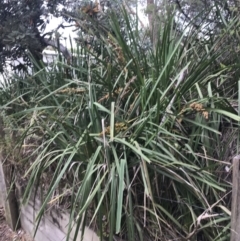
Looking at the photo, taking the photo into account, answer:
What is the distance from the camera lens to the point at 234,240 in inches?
59.5

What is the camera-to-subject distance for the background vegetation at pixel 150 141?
6.13 ft

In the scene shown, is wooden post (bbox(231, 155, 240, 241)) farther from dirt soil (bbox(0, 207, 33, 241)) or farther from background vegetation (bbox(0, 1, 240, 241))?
dirt soil (bbox(0, 207, 33, 241))

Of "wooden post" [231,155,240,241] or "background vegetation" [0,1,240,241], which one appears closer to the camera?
"wooden post" [231,155,240,241]

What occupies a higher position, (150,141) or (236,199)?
(150,141)

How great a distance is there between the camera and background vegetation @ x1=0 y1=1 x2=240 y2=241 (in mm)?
1868

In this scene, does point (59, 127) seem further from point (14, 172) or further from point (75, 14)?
point (75, 14)

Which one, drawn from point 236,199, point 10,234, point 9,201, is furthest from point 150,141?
point 10,234

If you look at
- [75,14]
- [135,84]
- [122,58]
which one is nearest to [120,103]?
[135,84]

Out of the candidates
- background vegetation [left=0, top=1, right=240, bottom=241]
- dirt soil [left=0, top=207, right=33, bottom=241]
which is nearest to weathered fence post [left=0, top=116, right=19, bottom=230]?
dirt soil [left=0, top=207, right=33, bottom=241]

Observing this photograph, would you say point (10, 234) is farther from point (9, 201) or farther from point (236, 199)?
point (236, 199)

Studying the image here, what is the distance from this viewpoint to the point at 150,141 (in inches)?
77.2

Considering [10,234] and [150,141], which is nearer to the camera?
[150,141]

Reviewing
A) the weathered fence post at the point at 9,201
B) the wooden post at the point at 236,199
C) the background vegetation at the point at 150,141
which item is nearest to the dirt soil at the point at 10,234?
the weathered fence post at the point at 9,201

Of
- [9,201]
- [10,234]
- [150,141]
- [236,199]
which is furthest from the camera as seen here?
[10,234]
